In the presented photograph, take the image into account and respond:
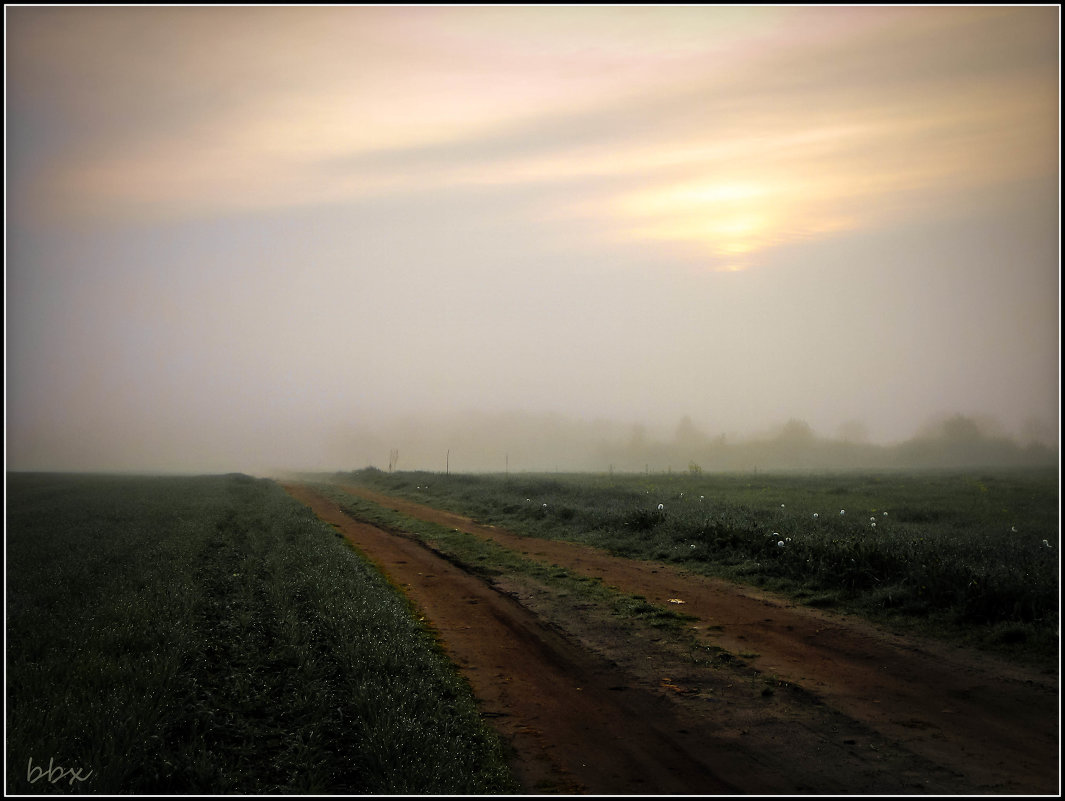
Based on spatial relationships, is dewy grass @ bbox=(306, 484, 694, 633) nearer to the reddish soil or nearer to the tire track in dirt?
the reddish soil

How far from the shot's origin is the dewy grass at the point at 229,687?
19.4 feet

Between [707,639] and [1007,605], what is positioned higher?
[1007,605]

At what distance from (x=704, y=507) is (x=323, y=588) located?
693 inches

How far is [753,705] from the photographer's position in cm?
769

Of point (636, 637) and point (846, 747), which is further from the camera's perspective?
point (636, 637)

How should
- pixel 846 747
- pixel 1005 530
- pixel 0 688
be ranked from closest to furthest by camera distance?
pixel 846 747
pixel 0 688
pixel 1005 530

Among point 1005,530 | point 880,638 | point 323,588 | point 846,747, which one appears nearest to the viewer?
point 846,747

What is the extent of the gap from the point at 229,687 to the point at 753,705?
23.3 feet

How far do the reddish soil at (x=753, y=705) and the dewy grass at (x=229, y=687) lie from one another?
2.84 ft

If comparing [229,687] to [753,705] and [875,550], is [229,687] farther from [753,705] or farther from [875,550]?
[875,550]

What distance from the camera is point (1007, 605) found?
10094 mm

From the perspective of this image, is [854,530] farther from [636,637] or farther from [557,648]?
[557,648]

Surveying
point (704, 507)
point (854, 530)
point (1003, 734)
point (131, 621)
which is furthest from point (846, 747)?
point (704, 507)

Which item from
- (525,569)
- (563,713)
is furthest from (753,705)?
(525,569)
